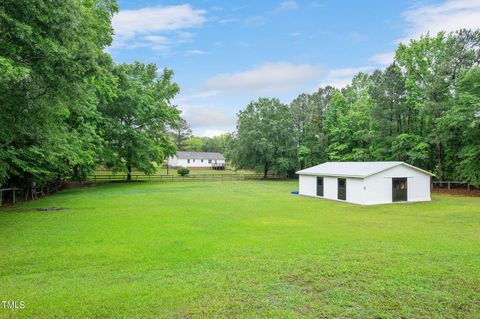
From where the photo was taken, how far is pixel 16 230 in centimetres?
997

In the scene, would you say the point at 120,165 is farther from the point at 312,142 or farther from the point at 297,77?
the point at 312,142

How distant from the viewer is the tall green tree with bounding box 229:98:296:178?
126 ft

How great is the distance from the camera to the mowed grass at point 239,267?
4609mm

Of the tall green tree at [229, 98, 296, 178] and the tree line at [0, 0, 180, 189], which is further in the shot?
the tall green tree at [229, 98, 296, 178]

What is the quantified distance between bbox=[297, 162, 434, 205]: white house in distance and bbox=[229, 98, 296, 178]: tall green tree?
18.0m

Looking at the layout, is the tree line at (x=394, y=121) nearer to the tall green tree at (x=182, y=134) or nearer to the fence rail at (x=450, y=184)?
the fence rail at (x=450, y=184)

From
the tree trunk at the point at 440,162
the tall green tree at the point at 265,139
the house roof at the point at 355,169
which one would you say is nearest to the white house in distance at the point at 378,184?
the house roof at the point at 355,169

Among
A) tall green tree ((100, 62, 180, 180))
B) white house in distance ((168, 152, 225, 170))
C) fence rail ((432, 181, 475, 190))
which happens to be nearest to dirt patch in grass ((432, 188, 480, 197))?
fence rail ((432, 181, 475, 190))

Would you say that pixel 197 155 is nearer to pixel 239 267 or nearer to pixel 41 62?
pixel 41 62

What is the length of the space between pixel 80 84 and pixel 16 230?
519 centimetres

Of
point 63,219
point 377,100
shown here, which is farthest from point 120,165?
point 377,100

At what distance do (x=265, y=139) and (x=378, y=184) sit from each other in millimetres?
20774

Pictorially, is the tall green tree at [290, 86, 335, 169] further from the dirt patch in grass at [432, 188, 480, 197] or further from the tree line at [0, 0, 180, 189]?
the tree line at [0, 0, 180, 189]

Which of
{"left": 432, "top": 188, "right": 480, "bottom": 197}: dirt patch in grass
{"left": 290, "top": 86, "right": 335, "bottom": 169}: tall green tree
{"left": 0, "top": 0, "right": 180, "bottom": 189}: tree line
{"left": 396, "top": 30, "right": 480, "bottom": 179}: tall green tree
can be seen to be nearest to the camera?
{"left": 0, "top": 0, "right": 180, "bottom": 189}: tree line
